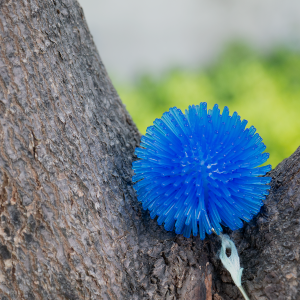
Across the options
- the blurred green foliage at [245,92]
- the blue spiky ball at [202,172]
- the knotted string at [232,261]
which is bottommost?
the knotted string at [232,261]

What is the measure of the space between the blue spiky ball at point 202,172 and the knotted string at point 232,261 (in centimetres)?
5

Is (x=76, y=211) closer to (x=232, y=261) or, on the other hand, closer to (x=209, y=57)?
(x=232, y=261)

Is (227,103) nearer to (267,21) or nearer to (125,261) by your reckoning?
(267,21)

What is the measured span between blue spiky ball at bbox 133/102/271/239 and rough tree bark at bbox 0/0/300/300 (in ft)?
0.21

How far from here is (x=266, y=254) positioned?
61 centimetres

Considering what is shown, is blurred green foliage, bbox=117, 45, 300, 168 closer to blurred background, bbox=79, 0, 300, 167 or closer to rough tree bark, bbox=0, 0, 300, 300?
blurred background, bbox=79, 0, 300, 167

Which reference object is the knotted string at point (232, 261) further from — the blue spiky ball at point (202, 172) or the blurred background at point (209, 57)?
the blurred background at point (209, 57)

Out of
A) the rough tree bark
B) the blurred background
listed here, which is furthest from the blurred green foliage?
the rough tree bark

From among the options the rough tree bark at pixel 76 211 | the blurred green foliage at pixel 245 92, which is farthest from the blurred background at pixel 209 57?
the rough tree bark at pixel 76 211

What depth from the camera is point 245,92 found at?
2.03 metres

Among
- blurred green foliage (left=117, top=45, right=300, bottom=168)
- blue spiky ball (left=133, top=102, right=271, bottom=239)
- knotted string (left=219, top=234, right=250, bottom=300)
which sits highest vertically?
blurred green foliage (left=117, top=45, right=300, bottom=168)

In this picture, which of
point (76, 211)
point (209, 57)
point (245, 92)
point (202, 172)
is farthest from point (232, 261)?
point (209, 57)

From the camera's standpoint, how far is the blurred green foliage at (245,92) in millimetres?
1843

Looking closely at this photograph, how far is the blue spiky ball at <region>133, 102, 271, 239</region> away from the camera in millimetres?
604
